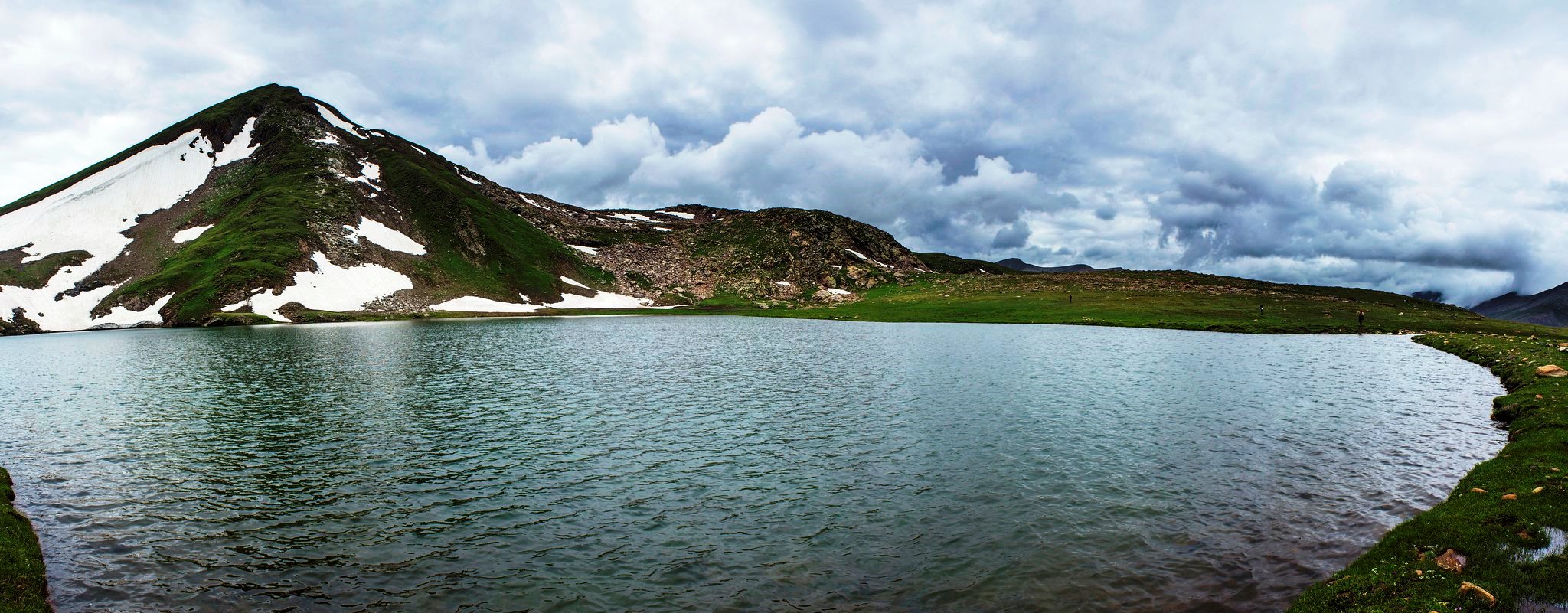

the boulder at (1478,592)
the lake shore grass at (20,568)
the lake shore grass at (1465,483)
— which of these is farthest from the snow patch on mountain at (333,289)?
the boulder at (1478,592)

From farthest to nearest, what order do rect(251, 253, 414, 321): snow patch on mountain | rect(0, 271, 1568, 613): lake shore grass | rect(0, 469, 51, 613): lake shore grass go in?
rect(251, 253, 414, 321): snow patch on mountain
rect(0, 469, 51, 613): lake shore grass
rect(0, 271, 1568, 613): lake shore grass

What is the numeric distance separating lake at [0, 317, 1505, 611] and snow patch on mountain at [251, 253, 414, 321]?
420 ft

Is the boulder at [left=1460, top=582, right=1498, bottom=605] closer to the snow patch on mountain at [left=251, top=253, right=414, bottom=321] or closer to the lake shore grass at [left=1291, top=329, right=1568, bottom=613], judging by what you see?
the lake shore grass at [left=1291, top=329, right=1568, bottom=613]

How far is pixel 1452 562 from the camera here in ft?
49.7

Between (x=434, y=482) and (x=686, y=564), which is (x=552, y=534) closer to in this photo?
(x=686, y=564)

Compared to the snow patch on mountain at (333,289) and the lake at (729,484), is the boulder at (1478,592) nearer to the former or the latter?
the lake at (729,484)

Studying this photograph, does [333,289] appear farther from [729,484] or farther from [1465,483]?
[1465,483]

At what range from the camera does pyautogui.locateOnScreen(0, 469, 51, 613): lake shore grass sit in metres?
15.3

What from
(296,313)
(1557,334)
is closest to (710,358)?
(1557,334)

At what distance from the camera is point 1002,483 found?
Answer: 2581 centimetres

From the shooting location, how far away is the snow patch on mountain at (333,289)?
166 m

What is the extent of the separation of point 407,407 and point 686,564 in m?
32.0

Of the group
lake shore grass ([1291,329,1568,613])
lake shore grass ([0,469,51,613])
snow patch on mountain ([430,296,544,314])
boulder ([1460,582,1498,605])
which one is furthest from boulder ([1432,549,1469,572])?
snow patch on mountain ([430,296,544,314])

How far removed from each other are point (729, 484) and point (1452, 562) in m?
20.9
